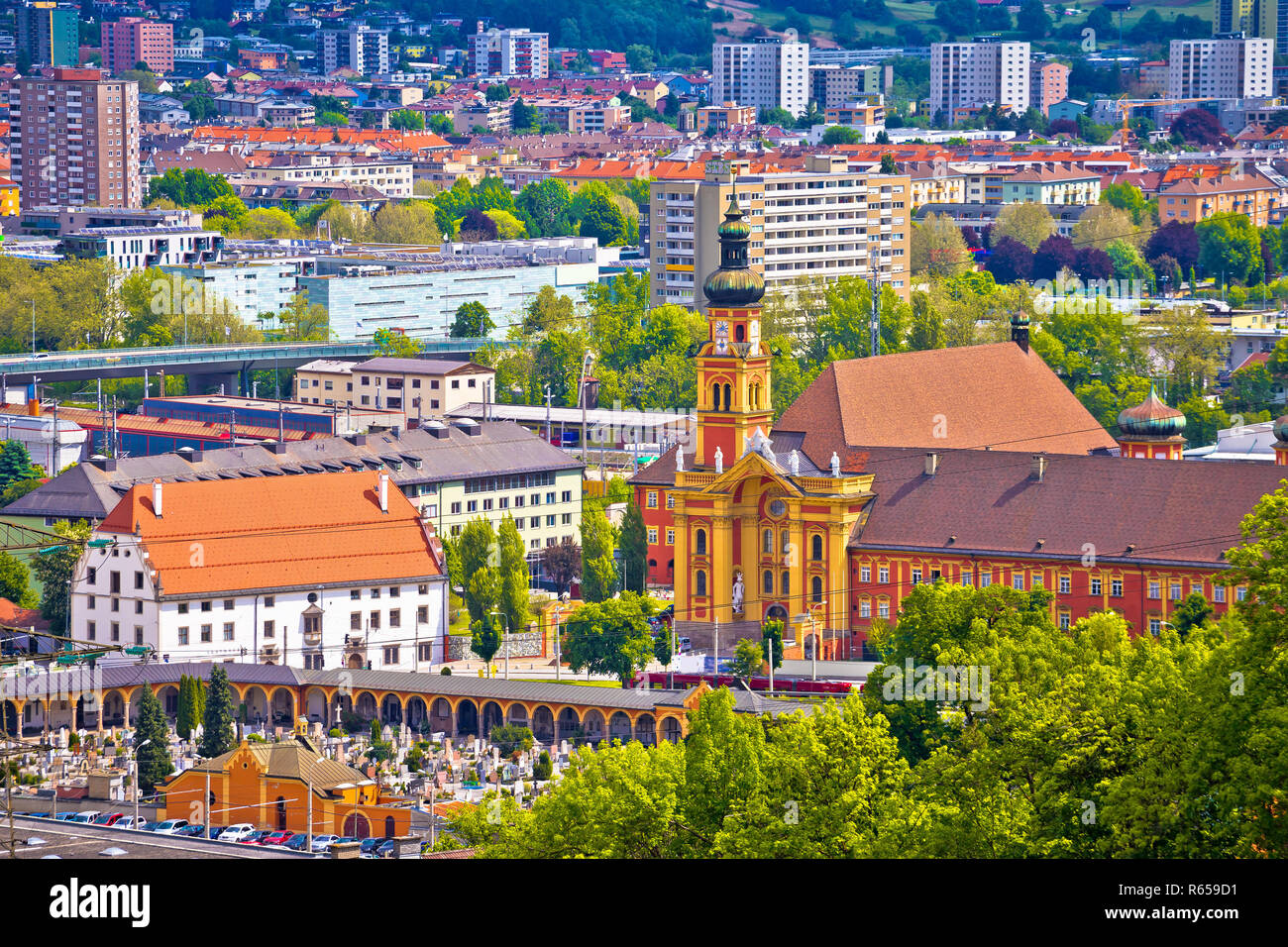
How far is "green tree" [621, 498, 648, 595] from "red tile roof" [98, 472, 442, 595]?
760cm

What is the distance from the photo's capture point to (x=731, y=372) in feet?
251

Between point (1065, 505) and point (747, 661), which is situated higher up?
point (1065, 505)

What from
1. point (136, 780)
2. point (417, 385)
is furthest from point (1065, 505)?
point (417, 385)

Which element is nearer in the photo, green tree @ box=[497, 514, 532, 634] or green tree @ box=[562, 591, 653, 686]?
green tree @ box=[562, 591, 653, 686]

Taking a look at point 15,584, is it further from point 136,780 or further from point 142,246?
point 142,246

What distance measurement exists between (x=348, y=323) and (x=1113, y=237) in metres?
62.9

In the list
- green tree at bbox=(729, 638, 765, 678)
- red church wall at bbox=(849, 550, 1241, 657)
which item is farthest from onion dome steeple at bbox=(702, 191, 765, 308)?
green tree at bbox=(729, 638, 765, 678)

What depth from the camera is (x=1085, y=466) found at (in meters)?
73.3

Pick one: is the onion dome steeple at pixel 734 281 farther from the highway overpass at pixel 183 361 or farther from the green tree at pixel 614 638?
the highway overpass at pixel 183 361

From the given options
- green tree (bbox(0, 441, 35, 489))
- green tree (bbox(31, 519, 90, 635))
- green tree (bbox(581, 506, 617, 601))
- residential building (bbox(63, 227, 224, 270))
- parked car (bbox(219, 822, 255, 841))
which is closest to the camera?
parked car (bbox(219, 822, 255, 841))

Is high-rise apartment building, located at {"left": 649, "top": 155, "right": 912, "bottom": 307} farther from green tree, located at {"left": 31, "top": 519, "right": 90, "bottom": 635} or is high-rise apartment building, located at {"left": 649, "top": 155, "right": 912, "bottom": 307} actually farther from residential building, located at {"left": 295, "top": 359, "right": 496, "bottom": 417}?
green tree, located at {"left": 31, "top": 519, "right": 90, "bottom": 635}

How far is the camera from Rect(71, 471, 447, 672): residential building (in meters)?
72.8

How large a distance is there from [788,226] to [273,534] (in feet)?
275

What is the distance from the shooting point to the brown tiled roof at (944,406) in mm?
79375
